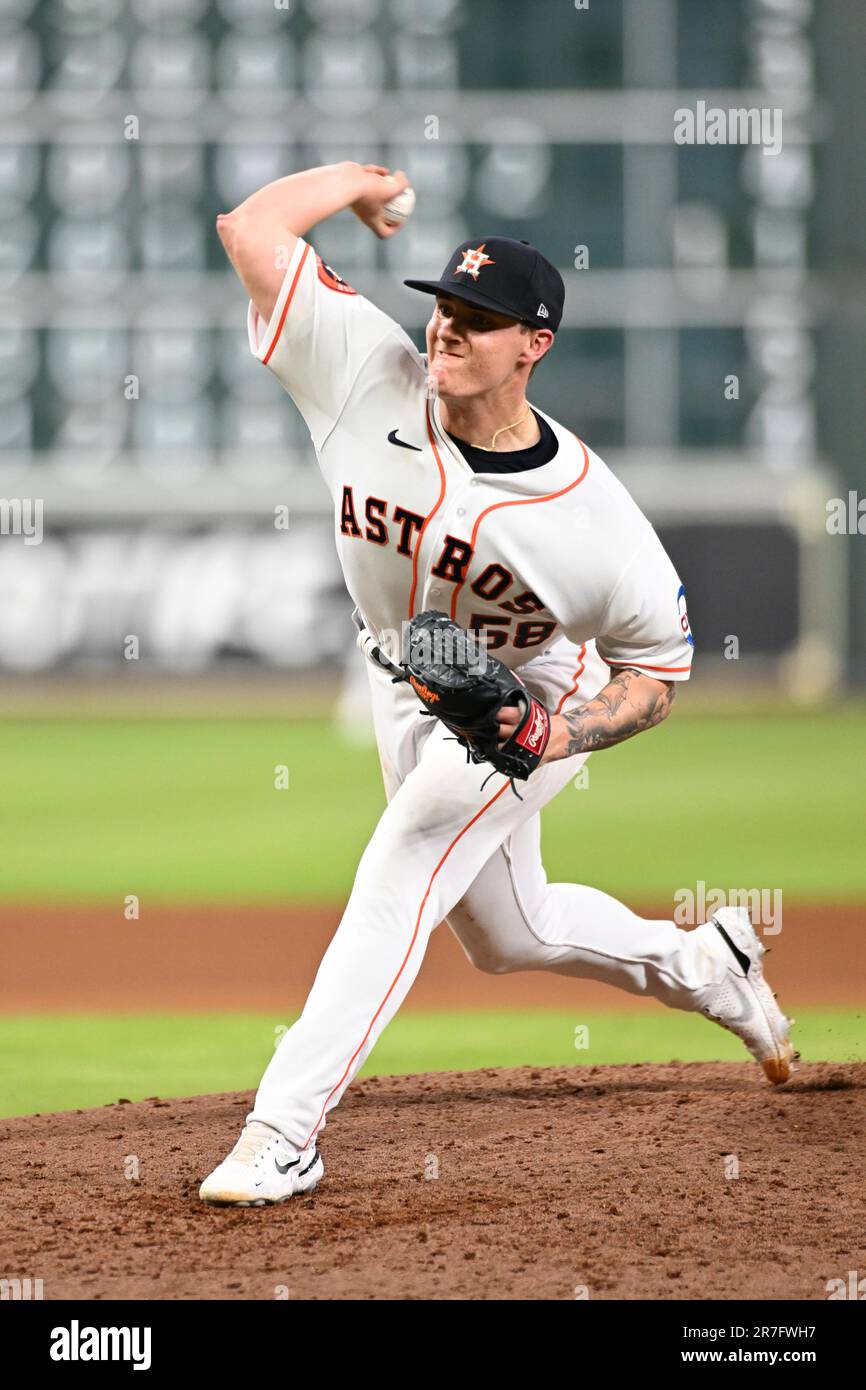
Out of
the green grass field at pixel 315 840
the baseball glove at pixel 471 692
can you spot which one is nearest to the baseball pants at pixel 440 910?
the baseball glove at pixel 471 692

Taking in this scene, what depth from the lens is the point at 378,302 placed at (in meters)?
18.8

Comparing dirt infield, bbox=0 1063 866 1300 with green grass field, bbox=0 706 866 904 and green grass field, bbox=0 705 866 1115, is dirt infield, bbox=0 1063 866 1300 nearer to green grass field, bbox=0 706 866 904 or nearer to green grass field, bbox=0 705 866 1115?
green grass field, bbox=0 705 866 1115

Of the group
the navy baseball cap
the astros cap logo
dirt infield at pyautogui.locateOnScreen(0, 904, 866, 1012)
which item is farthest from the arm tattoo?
dirt infield at pyautogui.locateOnScreen(0, 904, 866, 1012)

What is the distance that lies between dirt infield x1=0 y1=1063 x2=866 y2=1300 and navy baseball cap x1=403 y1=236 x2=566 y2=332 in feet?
5.71

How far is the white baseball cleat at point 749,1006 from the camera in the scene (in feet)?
14.4

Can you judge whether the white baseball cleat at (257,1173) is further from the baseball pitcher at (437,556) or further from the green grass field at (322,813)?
the green grass field at (322,813)

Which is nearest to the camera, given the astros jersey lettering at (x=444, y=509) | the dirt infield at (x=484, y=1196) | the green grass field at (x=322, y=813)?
the dirt infield at (x=484, y=1196)

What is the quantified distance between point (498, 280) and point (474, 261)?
61 millimetres

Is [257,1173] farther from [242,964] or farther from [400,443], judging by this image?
[242,964]

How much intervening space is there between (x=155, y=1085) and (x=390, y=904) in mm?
1817

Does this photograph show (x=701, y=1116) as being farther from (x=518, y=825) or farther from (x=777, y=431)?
(x=777, y=431)

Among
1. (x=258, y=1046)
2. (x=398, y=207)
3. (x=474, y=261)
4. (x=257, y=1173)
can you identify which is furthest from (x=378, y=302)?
(x=257, y=1173)

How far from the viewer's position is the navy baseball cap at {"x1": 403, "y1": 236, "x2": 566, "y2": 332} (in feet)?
11.3

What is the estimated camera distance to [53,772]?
13930mm
